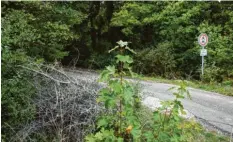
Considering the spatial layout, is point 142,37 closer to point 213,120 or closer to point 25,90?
point 213,120

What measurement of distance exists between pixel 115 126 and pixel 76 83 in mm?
2104

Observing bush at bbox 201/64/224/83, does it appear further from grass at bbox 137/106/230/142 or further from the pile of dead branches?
the pile of dead branches

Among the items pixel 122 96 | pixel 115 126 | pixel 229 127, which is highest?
pixel 122 96

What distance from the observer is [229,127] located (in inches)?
310

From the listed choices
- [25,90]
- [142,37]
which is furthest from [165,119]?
[142,37]

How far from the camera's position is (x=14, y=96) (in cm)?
564

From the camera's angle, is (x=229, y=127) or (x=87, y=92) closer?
(x=87, y=92)

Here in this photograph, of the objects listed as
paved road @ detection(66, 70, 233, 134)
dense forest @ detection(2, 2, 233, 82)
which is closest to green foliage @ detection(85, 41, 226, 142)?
paved road @ detection(66, 70, 233, 134)

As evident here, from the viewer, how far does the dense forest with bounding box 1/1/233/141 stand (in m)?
9.95

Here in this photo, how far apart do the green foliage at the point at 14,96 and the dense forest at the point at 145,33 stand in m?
2.26

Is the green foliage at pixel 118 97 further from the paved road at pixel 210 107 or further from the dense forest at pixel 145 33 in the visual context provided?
the dense forest at pixel 145 33

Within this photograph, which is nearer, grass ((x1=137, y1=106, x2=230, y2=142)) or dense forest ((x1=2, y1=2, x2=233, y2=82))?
grass ((x1=137, y1=106, x2=230, y2=142))

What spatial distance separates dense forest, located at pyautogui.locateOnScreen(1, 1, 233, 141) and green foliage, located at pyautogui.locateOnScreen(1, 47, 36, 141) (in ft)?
7.40

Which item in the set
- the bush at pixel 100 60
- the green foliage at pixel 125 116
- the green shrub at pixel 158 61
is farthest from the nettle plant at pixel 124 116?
the bush at pixel 100 60
